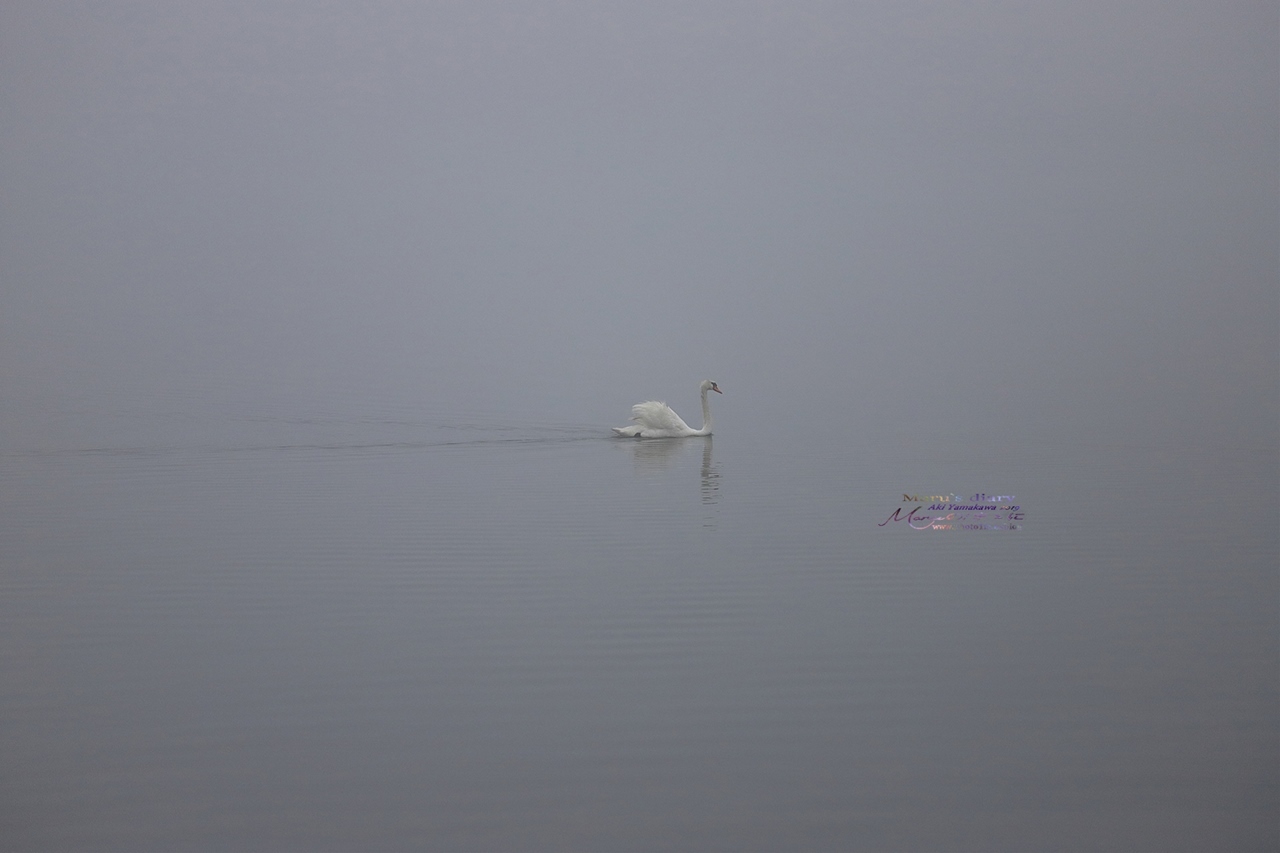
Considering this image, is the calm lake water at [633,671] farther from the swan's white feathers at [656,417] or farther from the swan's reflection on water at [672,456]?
the swan's white feathers at [656,417]

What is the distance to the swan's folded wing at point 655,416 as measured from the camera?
1644cm

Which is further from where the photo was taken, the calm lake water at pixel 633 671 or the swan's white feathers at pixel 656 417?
the swan's white feathers at pixel 656 417

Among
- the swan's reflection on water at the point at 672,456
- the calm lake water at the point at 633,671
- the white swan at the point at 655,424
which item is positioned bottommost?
the calm lake water at the point at 633,671

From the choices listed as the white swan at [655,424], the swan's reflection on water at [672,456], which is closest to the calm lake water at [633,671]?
the swan's reflection on water at [672,456]

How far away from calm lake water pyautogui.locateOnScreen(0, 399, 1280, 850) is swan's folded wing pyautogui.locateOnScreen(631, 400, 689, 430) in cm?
500

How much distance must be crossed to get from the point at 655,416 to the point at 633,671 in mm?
10520

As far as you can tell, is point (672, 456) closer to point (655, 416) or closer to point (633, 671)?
point (655, 416)

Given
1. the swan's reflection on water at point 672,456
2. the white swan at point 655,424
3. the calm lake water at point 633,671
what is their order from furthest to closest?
the white swan at point 655,424 → the swan's reflection on water at point 672,456 → the calm lake water at point 633,671

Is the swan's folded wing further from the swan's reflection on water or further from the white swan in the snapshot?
the swan's reflection on water

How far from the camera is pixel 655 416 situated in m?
16.5

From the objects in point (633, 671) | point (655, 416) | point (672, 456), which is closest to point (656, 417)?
point (655, 416)

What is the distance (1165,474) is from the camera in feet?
40.9

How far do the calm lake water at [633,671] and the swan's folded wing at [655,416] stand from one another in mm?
5002

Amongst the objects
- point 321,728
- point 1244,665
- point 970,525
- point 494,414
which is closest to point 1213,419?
point 970,525
